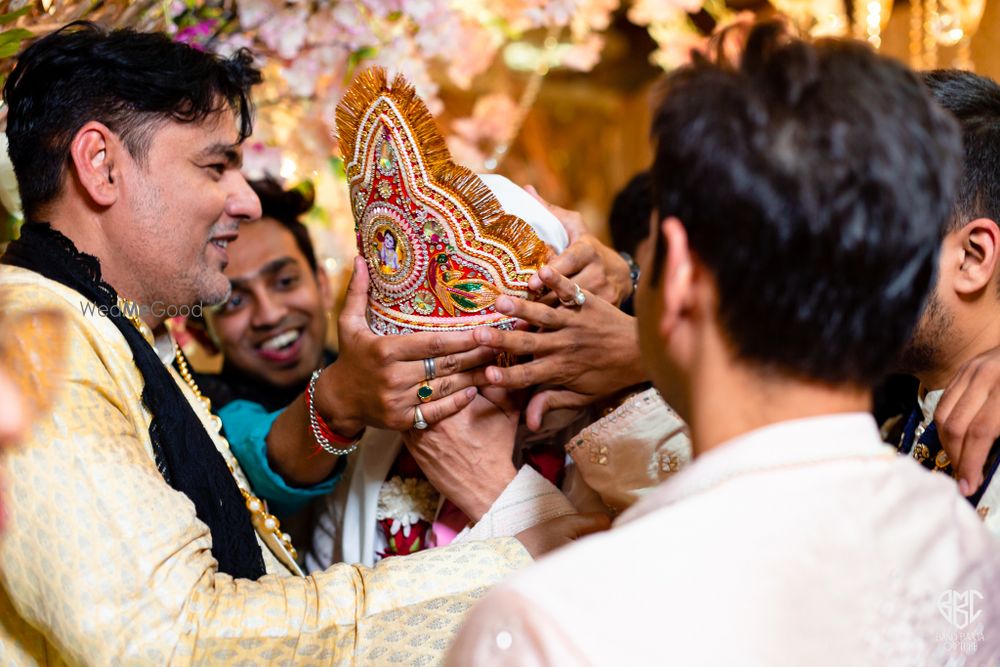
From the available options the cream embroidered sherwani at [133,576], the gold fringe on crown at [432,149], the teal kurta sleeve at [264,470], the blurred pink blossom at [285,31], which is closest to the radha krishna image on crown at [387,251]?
the gold fringe on crown at [432,149]

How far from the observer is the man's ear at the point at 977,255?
1.60 metres

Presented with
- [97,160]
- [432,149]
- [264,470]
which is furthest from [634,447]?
[97,160]

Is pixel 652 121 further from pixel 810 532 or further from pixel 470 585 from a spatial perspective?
pixel 470 585

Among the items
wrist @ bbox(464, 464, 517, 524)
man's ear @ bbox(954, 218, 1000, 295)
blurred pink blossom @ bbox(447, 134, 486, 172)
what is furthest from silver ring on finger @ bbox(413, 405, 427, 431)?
blurred pink blossom @ bbox(447, 134, 486, 172)

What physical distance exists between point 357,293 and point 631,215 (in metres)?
1.50

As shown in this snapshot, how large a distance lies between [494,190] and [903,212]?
0.94 m

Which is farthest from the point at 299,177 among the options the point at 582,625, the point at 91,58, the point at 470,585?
the point at 582,625

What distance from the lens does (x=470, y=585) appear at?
1.53 meters

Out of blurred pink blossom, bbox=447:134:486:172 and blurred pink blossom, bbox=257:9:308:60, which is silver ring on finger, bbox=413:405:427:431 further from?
blurred pink blossom, bbox=447:134:486:172

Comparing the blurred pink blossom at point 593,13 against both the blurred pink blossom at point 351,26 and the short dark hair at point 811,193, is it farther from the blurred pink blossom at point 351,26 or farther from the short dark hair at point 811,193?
the short dark hair at point 811,193

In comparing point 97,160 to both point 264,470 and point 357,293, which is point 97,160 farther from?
point 264,470

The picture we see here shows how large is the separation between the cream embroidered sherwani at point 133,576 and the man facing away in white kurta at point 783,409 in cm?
53

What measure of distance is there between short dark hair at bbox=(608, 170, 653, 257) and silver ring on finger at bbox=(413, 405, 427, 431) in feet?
4.64

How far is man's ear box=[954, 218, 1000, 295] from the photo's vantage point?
5.25 feet
